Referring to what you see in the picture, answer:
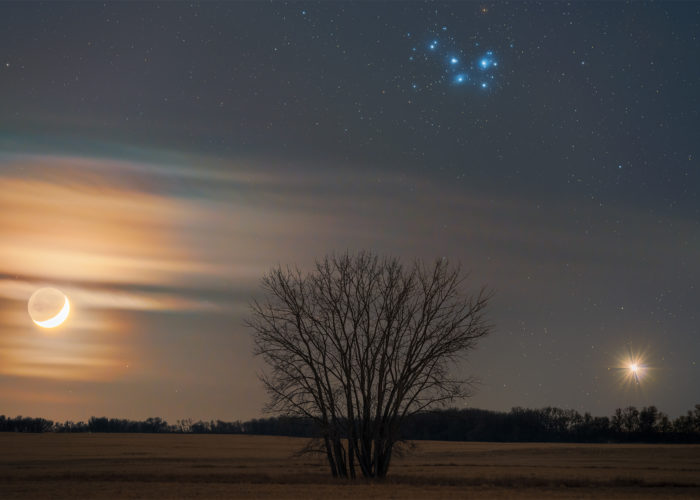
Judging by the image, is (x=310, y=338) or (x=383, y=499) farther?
(x=310, y=338)

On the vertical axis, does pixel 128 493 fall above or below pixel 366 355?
below

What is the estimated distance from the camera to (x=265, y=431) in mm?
167250

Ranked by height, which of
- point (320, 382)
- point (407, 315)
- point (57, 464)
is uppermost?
point (407, 315)

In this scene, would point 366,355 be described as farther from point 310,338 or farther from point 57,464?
point 57,464

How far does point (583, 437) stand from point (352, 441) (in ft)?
361

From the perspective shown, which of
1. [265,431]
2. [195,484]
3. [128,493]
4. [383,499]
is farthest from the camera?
[265,431]

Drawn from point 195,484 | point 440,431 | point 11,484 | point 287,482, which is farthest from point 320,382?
point 440,431

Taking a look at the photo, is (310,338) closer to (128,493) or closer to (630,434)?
(128,493)

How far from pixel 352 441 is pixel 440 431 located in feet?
348

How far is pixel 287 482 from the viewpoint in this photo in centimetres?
3922

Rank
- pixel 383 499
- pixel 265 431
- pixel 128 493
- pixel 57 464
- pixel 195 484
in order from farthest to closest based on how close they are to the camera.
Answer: pixel 265 431 < pixel 57 464 < pixel 195 484 < pixel 128 493 < pixel 383 499

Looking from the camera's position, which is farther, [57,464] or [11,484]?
[57,464]

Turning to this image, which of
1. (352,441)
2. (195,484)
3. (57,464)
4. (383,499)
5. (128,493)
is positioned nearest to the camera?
(383,499)

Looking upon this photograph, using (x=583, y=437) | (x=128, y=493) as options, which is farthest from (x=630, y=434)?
(x=128, y=493)
